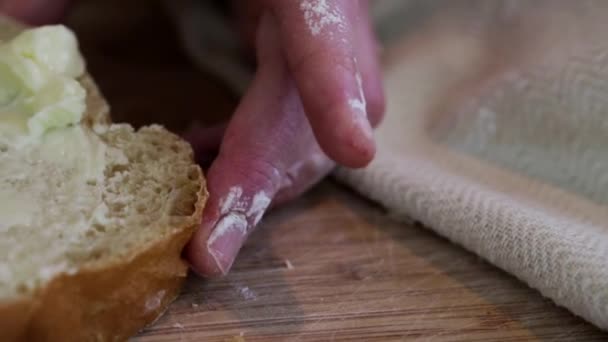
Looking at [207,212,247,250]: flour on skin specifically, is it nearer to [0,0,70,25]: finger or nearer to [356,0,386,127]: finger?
[356,0,386,127]: finger

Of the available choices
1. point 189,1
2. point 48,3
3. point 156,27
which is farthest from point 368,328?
point 156,27

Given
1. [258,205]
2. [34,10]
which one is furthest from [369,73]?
[34,10]

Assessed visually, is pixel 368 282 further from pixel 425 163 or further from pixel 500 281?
pixel 425 163

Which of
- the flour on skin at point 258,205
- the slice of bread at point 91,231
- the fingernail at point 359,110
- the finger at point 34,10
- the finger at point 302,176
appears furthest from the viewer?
the finger at point 34,10

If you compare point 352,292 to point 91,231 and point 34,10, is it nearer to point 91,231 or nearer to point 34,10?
point 91,231

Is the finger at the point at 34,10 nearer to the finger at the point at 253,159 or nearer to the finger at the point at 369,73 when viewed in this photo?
the finger at the point at 253,159

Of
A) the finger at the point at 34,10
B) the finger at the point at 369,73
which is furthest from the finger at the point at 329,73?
the finger at the point at 34,10

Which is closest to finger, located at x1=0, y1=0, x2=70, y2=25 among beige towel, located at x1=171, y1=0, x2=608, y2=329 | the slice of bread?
beige towel, located at x1=171, y1=0, x2=608, y2=329
